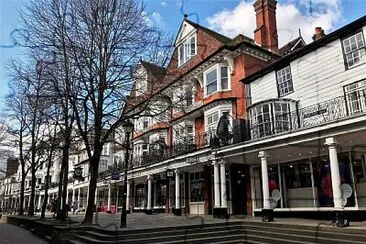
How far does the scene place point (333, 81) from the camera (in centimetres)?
1312

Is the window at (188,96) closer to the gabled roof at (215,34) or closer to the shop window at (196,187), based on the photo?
the gabled roof at (215,34)

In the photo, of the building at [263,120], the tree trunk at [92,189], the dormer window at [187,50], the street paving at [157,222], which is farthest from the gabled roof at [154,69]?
the dormer window at [187,50]

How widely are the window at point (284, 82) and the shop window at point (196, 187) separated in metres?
6.86

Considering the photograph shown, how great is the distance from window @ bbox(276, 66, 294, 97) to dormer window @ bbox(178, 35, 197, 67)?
707 centimetres

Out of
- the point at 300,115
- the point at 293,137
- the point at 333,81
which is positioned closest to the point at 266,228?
the point at 293,137

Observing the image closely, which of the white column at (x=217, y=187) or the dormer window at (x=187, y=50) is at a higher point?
the dormer window at (x=187, y=50)

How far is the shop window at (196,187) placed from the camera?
19094 millimetres

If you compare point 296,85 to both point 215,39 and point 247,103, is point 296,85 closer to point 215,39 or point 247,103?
point 247,103

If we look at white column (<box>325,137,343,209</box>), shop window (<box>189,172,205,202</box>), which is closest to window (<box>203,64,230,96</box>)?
shop window (<box>189,172,205,202</box>)

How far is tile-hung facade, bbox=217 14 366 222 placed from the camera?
446 inches

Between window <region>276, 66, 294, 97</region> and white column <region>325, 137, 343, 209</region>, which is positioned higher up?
window <region>276, 66, 294, 97</region>

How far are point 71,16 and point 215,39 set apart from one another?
9324 millimetres

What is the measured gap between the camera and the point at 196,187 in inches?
773

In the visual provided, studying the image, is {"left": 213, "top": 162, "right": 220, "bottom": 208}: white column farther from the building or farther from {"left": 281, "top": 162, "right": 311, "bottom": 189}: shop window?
{"left": 281, "top": 162, "right": 311, "bottom": 189}: shop window
